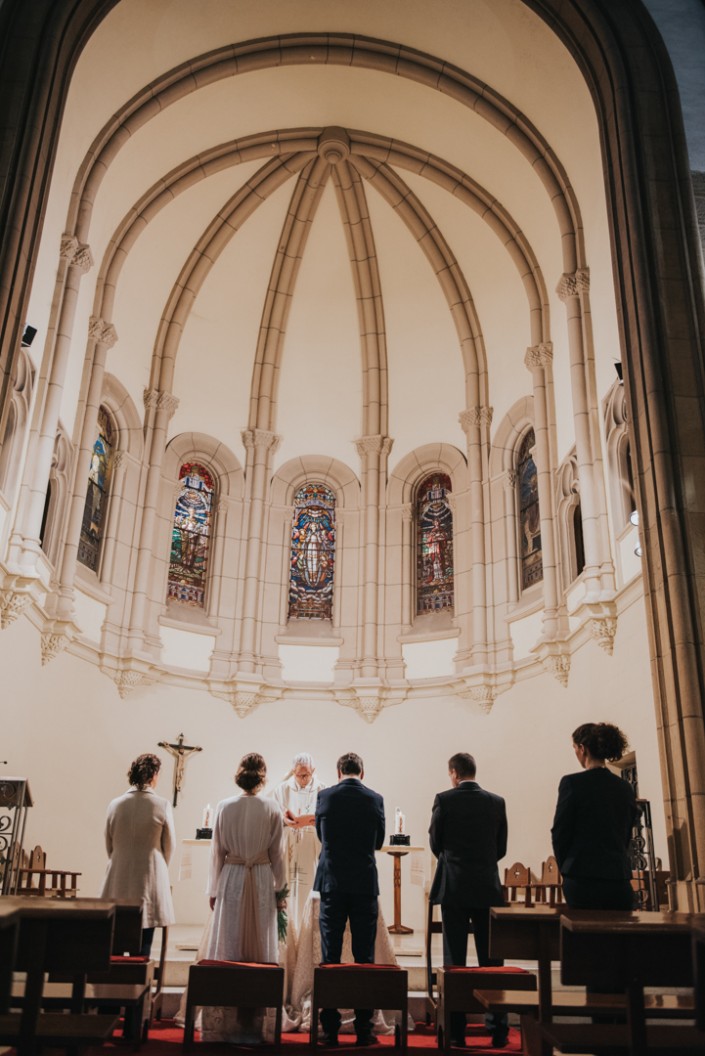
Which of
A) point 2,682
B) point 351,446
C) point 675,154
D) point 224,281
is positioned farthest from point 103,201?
point 675,154

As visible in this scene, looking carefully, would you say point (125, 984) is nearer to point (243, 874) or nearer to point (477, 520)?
point (243, 874)

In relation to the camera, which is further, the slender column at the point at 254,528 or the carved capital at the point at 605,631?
the slender column at the point at 254,528

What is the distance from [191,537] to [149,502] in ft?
3.57

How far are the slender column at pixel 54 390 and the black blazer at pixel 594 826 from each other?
22.2 feet

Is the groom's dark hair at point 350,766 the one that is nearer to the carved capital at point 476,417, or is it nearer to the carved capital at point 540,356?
the carved capital at point 540,356

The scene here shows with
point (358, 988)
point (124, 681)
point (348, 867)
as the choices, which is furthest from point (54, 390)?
point (358, 988)

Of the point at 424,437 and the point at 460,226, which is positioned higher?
the point at 460,226

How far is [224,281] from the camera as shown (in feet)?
49.7

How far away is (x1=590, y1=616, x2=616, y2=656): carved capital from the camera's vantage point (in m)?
9.66

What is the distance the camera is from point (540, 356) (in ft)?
41.3

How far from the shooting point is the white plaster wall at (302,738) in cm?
983

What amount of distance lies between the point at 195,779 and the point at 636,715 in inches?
254

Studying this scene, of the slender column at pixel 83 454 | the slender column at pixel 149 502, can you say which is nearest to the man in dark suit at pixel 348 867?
the slender column at pixel 83 454

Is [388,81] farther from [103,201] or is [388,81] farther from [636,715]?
[636,715]
